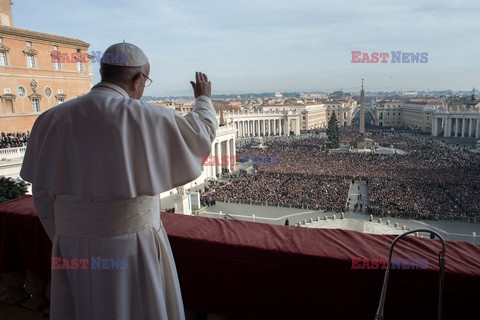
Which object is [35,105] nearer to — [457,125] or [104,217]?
[104,217]

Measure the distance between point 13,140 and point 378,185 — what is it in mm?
18247

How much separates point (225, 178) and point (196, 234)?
26.3m

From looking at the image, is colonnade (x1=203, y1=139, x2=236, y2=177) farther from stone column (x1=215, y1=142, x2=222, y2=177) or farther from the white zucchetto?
the white zucchetto

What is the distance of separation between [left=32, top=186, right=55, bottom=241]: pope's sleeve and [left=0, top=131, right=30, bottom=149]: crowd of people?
44.7 feet

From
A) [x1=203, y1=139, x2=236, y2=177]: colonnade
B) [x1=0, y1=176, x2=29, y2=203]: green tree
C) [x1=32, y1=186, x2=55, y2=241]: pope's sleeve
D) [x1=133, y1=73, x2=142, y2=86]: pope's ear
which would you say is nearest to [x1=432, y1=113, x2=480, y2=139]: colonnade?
[x1=203, y1=139, x2=236, y2=177]: colonnade

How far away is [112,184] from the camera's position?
147 cm

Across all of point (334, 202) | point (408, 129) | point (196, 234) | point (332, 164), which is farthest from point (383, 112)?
point (196, 234)

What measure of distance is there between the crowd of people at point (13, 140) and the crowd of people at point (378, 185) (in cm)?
955

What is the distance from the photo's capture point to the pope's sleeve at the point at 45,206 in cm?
172

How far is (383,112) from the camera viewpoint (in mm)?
86812

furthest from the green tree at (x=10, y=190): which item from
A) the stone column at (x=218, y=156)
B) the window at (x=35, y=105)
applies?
the stone column at (x=218, y=156)

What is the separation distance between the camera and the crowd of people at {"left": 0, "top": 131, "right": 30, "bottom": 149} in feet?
44.8

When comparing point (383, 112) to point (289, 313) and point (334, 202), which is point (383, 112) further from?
point (289, 313)

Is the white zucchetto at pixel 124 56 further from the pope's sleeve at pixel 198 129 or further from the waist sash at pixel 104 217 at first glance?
Result: the waist sash at pixel 104 217
